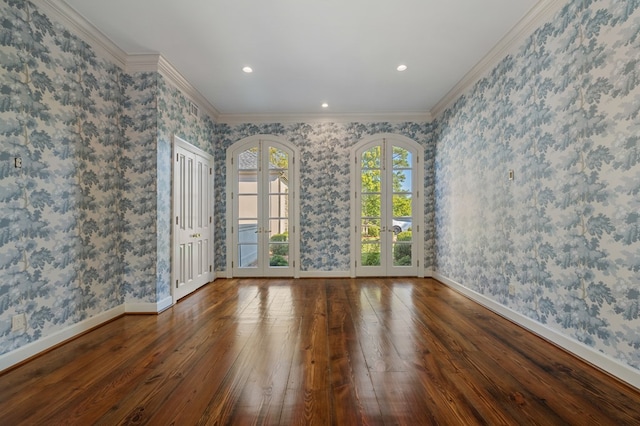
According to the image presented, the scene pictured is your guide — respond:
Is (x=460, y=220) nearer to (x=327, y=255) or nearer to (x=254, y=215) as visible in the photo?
(x=327, y=255)

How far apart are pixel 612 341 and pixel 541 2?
9.27ft

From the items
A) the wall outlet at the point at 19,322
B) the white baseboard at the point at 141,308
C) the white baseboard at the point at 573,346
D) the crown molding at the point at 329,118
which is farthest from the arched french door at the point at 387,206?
the wall outlet at the point at 19,322

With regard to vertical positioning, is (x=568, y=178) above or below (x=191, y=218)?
above

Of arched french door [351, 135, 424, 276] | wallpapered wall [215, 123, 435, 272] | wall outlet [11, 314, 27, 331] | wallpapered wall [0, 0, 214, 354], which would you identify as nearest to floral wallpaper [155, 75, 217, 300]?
wallpapered wall [0, 0, 214, 354]

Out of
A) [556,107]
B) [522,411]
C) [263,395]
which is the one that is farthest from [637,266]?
[263,395]

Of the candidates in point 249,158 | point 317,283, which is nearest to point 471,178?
point 317,283

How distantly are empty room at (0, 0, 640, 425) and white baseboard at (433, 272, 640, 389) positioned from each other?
0.02 m

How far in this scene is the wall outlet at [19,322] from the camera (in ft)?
7.13

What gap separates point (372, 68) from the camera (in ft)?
12.0

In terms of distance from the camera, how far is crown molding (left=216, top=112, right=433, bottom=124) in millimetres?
5281

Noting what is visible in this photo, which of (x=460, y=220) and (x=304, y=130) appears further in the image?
(x=304, y=130)

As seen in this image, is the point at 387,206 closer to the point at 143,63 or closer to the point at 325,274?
the point at 325,274

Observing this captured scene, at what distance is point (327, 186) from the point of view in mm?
5336

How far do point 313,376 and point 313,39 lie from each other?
3156mm
